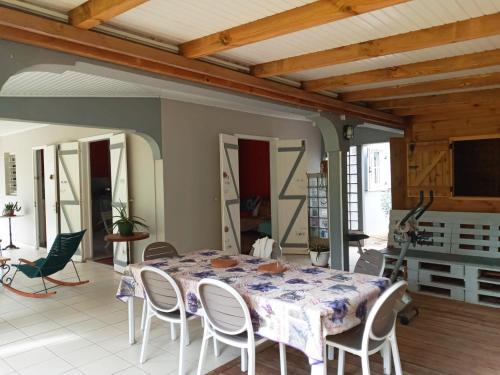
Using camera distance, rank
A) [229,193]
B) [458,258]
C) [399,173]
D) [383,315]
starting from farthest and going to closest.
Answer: [229,193] → [399,173] → [458,258] → [383,315]

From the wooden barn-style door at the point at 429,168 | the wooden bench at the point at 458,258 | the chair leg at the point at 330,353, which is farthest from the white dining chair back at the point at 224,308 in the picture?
the wooden barn-style door at the point at 429,168

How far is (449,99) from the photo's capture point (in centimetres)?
477

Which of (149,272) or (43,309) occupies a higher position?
(149,272)

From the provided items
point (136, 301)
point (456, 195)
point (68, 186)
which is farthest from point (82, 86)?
point (456, 195)

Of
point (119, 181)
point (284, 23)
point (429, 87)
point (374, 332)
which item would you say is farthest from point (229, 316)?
point (119, 181)

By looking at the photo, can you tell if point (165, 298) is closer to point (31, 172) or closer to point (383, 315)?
point (383, 315)

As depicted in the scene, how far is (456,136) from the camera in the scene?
547 cm

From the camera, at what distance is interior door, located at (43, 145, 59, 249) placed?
7.47 m

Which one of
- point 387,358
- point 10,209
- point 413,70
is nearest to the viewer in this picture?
point 387,358

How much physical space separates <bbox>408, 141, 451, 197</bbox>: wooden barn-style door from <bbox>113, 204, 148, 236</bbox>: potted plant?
4081mm

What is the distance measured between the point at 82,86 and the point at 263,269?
10.4ft

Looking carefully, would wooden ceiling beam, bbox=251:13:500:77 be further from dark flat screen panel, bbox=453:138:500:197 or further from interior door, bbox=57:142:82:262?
interior door, bbox=57:142:82:262

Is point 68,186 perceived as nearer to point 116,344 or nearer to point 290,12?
point 116,344

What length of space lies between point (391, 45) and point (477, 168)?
10.9ft
